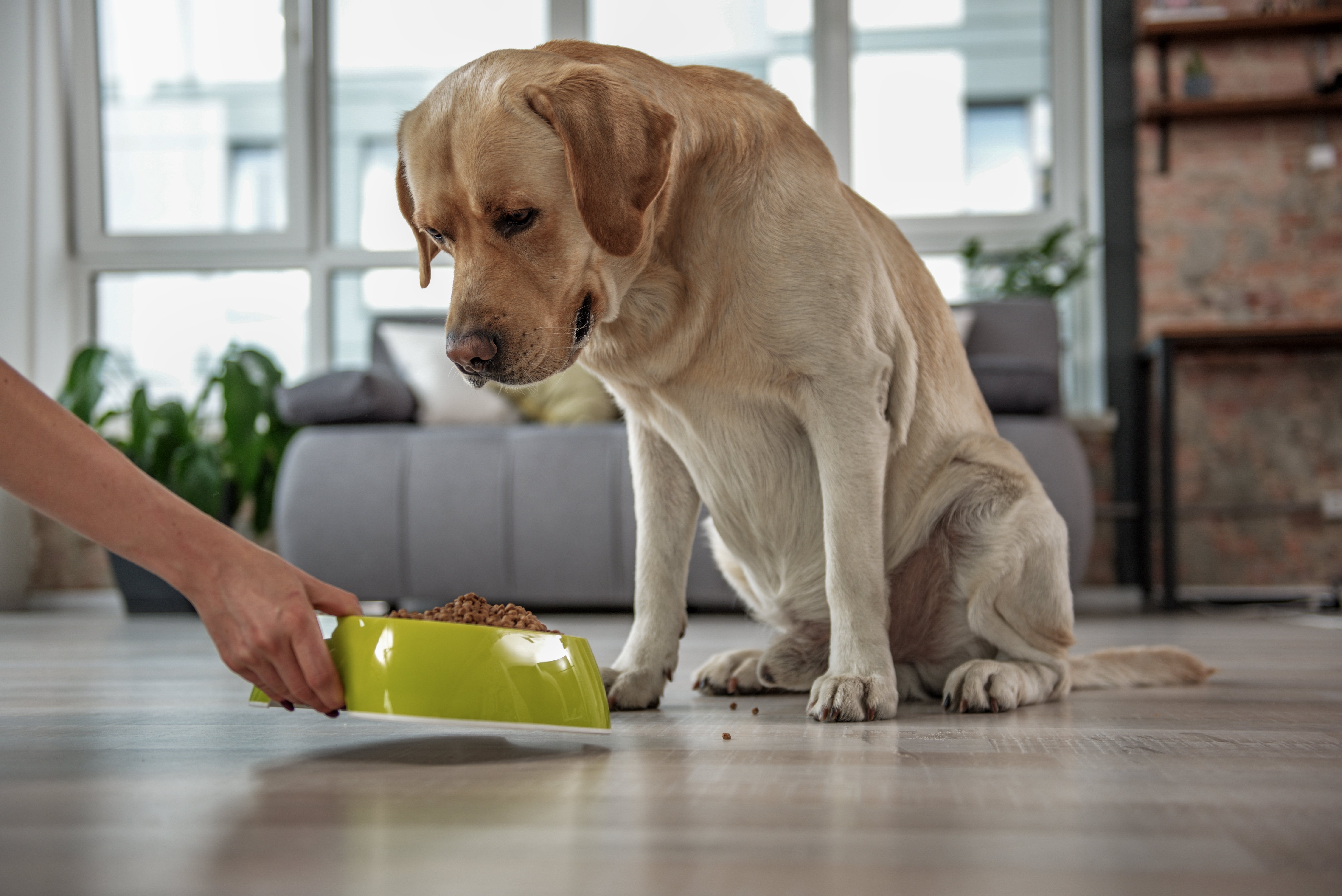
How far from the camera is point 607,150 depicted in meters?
1.21

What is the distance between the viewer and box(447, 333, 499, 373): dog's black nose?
1.18m

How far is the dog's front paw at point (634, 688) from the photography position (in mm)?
1378

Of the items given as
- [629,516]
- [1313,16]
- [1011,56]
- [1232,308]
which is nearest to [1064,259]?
[1232,308]

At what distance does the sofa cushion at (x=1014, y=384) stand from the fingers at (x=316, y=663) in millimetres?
2706

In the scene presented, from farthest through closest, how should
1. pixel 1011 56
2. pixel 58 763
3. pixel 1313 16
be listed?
pixel 1011 56 < pixel 1313 16 < pixel 58 763

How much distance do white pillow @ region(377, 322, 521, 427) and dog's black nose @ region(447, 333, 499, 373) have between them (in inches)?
112

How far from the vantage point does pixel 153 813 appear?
0.78m

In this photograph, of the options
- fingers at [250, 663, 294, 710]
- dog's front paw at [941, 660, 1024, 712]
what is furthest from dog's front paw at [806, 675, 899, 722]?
fingers at [250, 663, 294, 710]

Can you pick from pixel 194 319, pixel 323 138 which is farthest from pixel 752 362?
pixel 194 319

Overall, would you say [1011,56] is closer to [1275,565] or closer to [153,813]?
[1275,565]

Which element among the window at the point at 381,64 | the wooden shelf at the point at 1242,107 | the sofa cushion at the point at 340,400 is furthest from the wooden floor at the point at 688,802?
the window at the point at 381,64

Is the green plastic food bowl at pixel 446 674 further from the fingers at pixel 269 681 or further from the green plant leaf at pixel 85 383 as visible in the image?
the green plant leaf at pixel 85 383

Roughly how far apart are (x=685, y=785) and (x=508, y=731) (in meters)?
0.26

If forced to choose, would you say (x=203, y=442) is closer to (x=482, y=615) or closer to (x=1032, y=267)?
(x=482, y=615)
